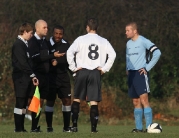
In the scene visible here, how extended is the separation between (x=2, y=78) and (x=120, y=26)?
5.07 m

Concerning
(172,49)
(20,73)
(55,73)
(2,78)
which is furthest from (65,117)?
(172,49)

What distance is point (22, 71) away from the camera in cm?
1335

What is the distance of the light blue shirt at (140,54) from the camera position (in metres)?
14.2

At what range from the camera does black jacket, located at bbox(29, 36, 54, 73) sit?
14.0 m

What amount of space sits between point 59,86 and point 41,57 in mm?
916

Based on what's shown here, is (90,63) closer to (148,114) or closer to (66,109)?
(148,114)

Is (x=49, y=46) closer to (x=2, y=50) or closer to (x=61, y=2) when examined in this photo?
(x=2, y=50)

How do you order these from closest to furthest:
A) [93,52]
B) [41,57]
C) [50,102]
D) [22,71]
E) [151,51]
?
[93,52], [22,71], [41,57], [151,51], [50,102]

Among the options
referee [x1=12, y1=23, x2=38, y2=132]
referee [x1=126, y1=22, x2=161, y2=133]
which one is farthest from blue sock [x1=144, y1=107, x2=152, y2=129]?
referee [x1=12, y1=23, x2=38, y2=132]

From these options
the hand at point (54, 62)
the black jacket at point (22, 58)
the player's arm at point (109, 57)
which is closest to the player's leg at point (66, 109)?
the hand at point (54, 62)

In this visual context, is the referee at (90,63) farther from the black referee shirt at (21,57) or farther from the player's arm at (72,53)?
the black referee shirt at (21,57)

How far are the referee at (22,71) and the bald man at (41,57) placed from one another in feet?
1.70

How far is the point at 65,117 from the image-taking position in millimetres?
14859

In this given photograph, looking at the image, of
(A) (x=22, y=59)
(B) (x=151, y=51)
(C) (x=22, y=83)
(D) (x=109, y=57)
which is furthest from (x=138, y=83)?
(A) (x=22, y=59)
